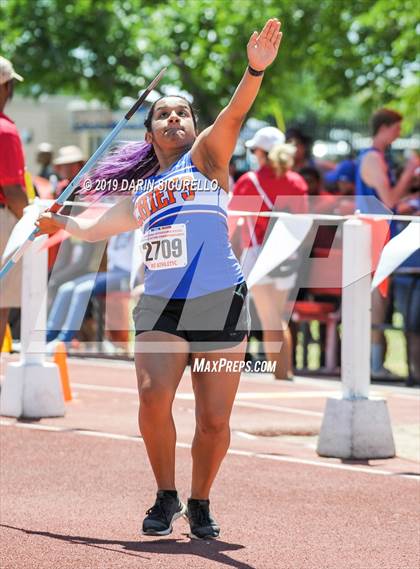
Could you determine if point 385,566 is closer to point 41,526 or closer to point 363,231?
point 41,526

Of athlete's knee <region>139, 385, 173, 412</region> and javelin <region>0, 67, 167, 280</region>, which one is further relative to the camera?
javelin <region>0, 67, 167, 280</region>

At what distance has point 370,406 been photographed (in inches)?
332

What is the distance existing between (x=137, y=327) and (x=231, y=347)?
447 millimetres

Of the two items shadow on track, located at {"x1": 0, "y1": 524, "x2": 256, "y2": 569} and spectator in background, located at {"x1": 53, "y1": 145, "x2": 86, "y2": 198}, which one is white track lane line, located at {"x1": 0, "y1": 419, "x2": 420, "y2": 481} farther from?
spectator in background, located at {"x1": 53, "y1": 145, "x2": 86, "y2": 198}

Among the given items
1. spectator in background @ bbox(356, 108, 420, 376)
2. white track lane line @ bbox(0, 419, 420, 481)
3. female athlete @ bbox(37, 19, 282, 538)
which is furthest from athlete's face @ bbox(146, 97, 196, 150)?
spectator in background @ bbox(356, 108, 420, 376)

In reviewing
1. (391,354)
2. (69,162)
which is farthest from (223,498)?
(391,354)

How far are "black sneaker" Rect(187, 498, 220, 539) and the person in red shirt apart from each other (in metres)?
4.67

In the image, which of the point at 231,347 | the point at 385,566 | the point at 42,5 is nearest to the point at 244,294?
the point at 231,347

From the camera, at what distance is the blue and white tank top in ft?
20.1

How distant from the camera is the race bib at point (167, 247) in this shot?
20.1 feet

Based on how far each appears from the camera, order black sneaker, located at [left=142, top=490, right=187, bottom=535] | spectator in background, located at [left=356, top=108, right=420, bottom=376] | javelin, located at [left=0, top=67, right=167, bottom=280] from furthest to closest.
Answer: spectator in background, located at [left=356, top=108, right=420, bottom=376] → javelin, located at [left=0, top=67, right=167, bottom=280] → black sneaker, located at [left=142, top=490, right=187, bottom=535]

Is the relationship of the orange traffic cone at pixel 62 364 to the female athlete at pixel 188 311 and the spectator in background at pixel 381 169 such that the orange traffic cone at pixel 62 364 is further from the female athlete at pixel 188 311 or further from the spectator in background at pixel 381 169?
the female athlete at pixel 188 311

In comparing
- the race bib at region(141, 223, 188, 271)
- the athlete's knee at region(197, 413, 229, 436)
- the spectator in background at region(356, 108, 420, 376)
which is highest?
the spectator in background at region(356, 108, 420, 376)

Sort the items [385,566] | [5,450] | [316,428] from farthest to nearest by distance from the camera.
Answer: [316,428], [5,450], [385,566]
